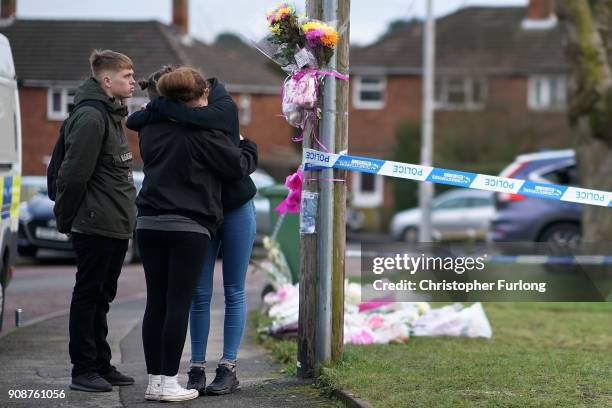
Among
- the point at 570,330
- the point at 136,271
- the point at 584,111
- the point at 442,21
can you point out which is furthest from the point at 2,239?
the point at 442,21

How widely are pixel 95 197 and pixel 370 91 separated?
1604 inches

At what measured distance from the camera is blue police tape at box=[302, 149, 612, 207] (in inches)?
276

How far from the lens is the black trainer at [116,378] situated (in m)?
6.98

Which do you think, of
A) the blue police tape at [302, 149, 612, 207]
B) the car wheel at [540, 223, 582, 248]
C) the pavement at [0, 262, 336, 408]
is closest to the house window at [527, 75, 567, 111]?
the car wheel at [540, 223, 582, 248]

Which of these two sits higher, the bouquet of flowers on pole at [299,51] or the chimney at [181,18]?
the chimney at [181,18]

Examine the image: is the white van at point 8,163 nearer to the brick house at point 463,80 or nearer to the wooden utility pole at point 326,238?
the wooden utility pole at point 326,238

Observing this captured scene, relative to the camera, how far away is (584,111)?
1659 cm

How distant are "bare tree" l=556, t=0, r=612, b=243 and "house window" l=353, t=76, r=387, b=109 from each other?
2995 centimetres

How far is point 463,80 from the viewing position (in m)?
43.5

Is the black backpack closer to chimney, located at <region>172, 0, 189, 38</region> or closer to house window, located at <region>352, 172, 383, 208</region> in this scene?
house window, located at <region>352, 172, 383, 208</region>

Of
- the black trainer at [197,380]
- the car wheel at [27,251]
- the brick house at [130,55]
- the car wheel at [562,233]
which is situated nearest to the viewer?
the black trainer at [197,380]

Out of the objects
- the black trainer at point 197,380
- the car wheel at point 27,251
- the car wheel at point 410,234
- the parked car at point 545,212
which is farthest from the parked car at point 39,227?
the car wheel at point 410,234

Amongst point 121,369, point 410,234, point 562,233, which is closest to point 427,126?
point 410,234

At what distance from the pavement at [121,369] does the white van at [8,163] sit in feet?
2.14
